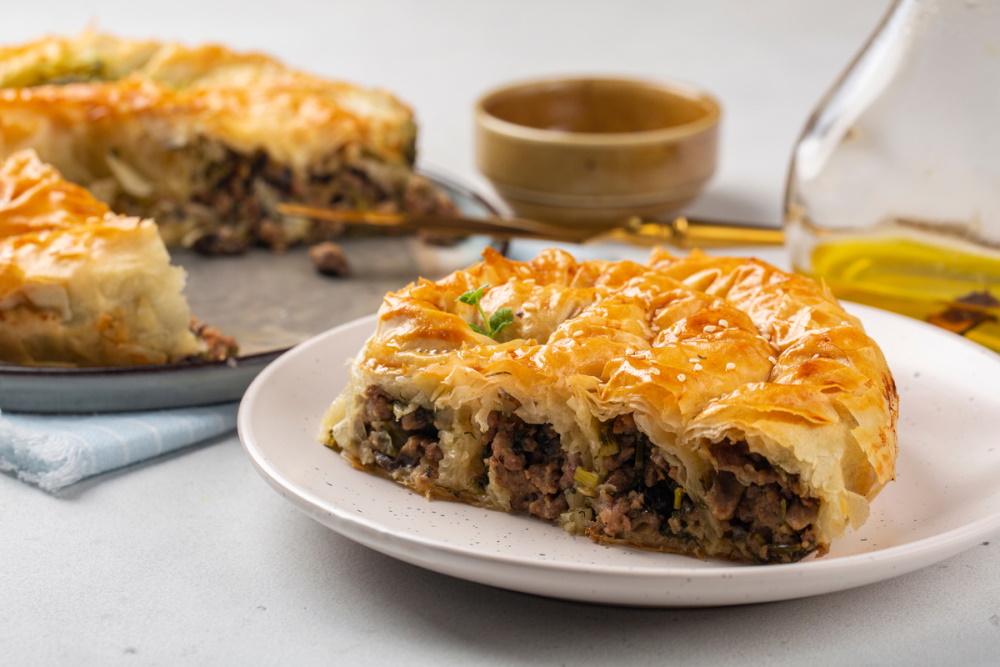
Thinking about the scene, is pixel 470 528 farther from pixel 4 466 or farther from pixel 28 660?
pixel 4 466

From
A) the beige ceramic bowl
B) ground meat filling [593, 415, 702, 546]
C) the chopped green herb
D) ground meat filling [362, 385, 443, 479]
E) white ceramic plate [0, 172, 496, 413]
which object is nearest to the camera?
ground meat filling [593, 415, 702, 546]

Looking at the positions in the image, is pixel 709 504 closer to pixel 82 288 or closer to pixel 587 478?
pixel 587 478

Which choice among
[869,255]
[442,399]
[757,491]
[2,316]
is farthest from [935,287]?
[2,316]

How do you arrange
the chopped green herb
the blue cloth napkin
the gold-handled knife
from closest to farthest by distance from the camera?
the chopped green herb, the blue cloth napkin, the gold-handled knife

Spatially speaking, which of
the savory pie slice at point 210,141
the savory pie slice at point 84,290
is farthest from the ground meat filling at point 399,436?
the savory pie slice at point 210,141

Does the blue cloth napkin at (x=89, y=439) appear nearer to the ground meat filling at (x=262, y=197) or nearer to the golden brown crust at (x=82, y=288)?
the golden brown crust at (x=82, y=288)

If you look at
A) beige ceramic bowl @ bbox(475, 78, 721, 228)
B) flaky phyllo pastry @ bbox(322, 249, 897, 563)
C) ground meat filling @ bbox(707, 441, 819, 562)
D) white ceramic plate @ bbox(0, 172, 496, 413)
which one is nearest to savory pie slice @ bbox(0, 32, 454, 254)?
white ceramic plate @ bbox(0, 172, 496, 413)

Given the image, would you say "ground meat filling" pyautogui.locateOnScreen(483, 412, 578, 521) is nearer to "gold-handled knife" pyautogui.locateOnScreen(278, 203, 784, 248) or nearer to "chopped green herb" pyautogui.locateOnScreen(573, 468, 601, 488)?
"chopped green herb" pyautogui.locateOnScreen(573, 468, 601, 488)
